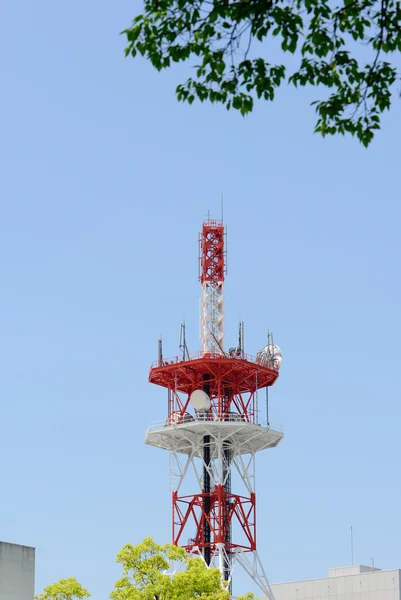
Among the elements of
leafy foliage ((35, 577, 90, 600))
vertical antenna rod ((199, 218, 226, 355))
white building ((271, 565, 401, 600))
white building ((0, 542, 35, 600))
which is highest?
vertical antenna rod ((199, 218, 226, 355))

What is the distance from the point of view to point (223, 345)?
110875 millimetres

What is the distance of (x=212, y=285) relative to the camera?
374 ft

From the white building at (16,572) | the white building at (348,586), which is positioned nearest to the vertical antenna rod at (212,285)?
the white building at (348,586)

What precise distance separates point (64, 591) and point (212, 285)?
127ft

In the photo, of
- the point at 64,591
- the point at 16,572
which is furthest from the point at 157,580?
the point at 16,572

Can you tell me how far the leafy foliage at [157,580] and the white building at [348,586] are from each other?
34587mm

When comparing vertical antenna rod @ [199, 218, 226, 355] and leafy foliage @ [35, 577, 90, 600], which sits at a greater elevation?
vertical antenna rod @ [199, 218, 226, 355]

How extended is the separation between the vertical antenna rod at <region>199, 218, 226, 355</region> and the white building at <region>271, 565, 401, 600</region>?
23.3 meters

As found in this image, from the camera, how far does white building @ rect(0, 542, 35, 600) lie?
163 ft

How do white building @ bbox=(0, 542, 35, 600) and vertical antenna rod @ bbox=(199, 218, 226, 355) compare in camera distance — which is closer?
white building @ bbox=(0, 542, 35, 600)

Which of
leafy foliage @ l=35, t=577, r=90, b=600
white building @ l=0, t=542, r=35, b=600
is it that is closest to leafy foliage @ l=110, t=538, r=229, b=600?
leafy foliage @ l=35, t=577, r=90, b=600

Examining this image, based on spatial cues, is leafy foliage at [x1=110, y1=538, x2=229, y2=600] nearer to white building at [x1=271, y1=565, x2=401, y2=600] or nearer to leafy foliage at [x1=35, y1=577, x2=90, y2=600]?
leafy foliage at [x1=35, y1=577, x2=90, y2=600]

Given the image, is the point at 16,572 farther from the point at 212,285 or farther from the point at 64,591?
the point at 212,285

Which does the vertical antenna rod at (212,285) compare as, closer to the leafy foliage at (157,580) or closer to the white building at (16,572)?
the leafy foliage at (157,580)
